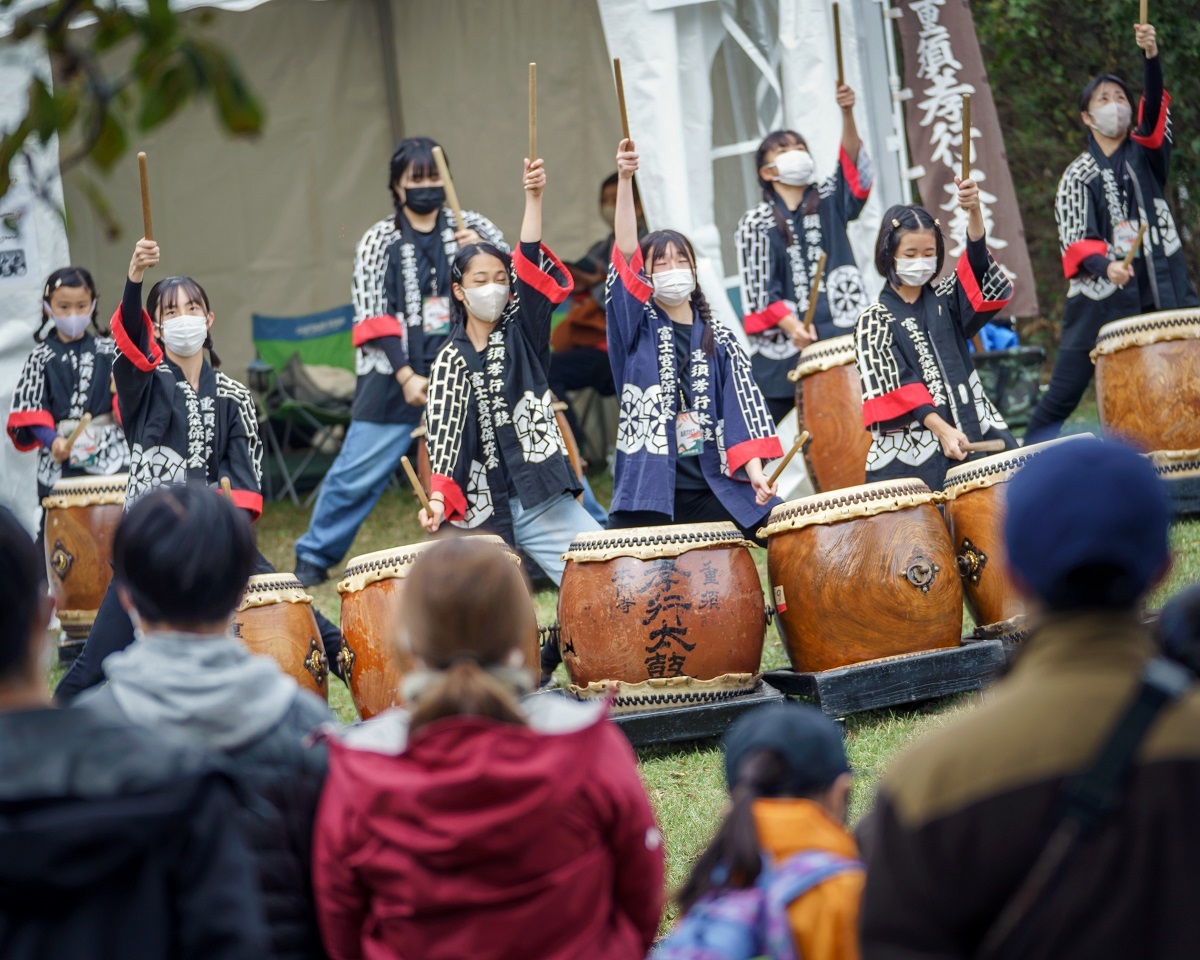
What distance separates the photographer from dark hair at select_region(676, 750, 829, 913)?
6.06ft

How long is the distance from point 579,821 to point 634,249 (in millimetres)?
3085

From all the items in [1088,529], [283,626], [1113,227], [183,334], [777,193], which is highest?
[777,193]

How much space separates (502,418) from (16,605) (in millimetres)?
3215

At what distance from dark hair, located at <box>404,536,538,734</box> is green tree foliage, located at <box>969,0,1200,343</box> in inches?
319

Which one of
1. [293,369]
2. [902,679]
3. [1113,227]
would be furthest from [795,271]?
[293,369]

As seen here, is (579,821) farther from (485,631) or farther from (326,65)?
(326,65)

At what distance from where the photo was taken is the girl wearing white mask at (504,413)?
4.88 meters

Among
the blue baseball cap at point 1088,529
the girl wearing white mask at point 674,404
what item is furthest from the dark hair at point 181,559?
the girl wearing white mask at point 674,404

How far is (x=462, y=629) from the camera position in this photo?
6.44 ft

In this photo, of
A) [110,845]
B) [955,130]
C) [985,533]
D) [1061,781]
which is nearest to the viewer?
[1061,781]

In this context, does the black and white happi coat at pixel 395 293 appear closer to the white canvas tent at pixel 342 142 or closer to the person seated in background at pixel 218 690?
the white canvas tent at pixel 342 142

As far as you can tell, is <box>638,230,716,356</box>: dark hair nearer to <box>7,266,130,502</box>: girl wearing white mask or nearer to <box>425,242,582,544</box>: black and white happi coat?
<box>425,242,582,544</box>: black and white happi coat

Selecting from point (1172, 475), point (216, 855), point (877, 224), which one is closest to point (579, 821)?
point (216, 855)

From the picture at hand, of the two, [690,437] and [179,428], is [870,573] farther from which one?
[179,428]
